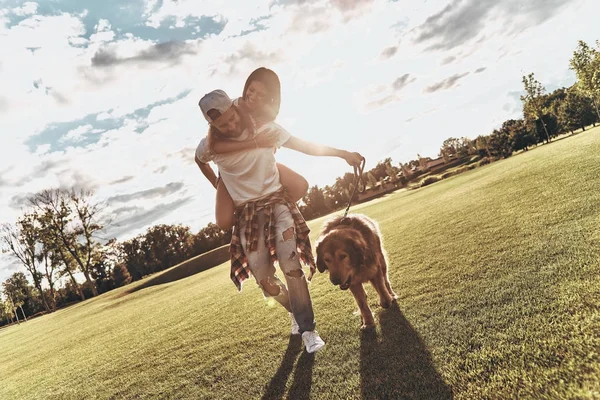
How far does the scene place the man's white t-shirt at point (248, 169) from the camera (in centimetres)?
333

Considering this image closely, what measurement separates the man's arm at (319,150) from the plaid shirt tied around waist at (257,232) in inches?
18.8

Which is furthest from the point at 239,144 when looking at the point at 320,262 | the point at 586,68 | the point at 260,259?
the point at 586,68

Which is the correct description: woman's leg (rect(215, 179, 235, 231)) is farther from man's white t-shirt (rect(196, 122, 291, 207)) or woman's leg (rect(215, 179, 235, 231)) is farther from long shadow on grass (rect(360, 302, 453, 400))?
long shadow on grass (rect(360, 302, 453, 400))

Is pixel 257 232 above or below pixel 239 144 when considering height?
below

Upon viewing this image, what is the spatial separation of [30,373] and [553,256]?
28.8 feet

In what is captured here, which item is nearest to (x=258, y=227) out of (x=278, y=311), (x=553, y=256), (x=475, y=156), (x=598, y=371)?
(x=278, y=311)

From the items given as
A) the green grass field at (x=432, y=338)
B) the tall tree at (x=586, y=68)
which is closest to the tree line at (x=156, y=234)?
the tall tree at (x=586, y=68)

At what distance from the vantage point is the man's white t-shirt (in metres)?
3.33

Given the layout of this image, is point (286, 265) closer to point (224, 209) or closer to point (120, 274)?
point (224, 209)

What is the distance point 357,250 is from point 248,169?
144 cm

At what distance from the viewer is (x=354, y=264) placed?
3521 mm

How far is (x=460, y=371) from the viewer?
2033 millimetres

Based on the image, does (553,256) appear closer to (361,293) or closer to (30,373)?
(361,293)

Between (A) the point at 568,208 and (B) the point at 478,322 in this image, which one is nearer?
(B) the point at 478,322
